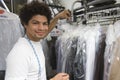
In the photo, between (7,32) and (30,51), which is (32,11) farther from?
(7,32)

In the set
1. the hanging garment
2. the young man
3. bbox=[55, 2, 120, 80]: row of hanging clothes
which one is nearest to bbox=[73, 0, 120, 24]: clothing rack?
bbox=[55, 2, 120, 80]: row of hanging clothes

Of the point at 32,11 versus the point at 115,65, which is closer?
the point at 32,11

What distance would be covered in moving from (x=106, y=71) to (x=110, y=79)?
Result: 0.22 ft

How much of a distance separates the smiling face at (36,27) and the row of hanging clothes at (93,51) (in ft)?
1.46

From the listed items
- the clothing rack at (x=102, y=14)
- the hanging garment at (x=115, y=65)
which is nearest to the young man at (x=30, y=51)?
the hanging garment at (x=115, y=65)

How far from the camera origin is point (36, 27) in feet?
4.11

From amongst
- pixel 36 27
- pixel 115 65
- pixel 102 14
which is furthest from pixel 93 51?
pixel 36 27

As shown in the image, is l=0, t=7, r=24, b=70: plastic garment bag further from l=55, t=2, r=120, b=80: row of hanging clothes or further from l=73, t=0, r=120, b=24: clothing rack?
l=73, t=0, r=120, b=24: clothing rack

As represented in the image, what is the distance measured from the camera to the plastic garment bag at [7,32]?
1.73 m

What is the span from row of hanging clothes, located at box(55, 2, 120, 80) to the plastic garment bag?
15.6 inches

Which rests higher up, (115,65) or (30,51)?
(30,51)

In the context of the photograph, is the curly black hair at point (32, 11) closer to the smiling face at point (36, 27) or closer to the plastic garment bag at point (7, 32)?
the smiling face at point (36, 27)

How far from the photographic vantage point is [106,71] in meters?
1.49

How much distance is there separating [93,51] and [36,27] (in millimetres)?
508
